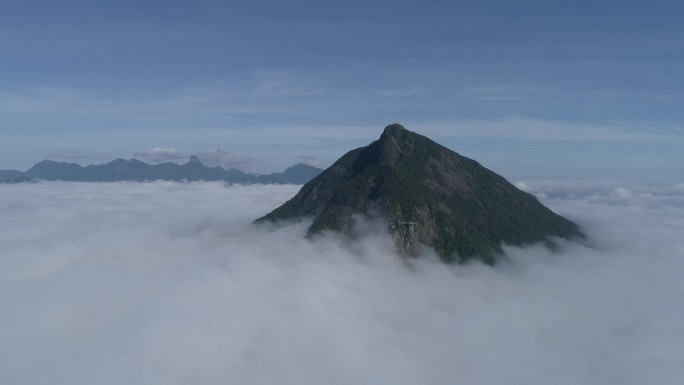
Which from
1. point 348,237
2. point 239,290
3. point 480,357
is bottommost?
point 480,357

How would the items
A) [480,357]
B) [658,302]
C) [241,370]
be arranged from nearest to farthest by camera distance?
1. [241,370]
2. [480,357]
3. [658,302]

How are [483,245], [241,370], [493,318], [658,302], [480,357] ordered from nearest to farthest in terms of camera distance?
[241,370]
[480,357]
[493,318]
[658,302]
[483,245]

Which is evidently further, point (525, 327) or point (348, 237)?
point (348, 237)

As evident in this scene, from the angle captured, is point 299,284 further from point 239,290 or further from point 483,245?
point 483,245

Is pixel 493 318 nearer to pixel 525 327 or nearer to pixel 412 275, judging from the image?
pixel 525 327

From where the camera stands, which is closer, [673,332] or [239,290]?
[673,332]

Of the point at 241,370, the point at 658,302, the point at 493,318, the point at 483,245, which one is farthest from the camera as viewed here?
the point at 483,245

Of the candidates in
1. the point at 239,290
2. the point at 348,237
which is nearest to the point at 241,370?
the point at 239,290

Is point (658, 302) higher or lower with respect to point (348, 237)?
lower

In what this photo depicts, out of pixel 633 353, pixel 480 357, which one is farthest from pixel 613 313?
pixel 480 357
